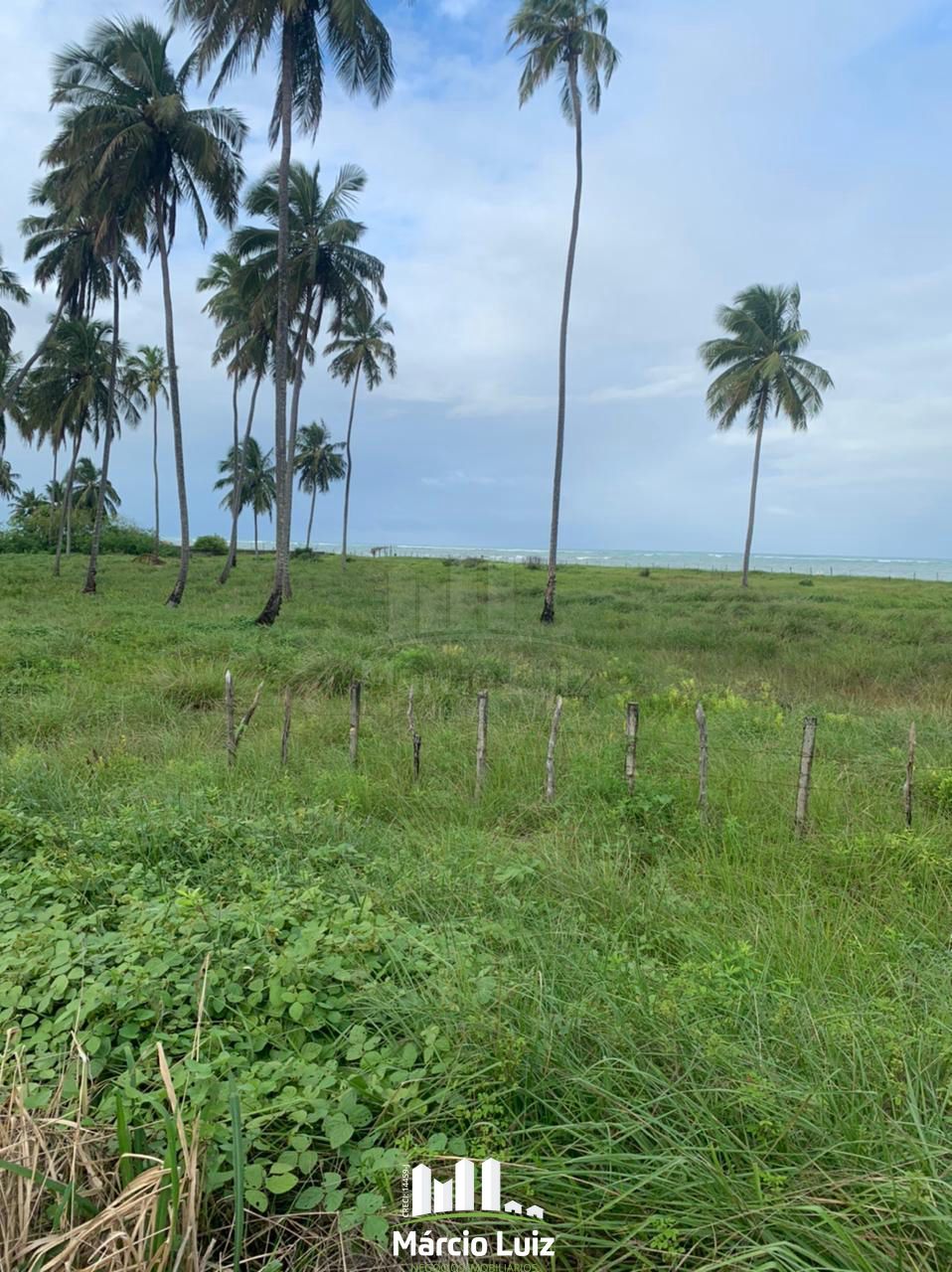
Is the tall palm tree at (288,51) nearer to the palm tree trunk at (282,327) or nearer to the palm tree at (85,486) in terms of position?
the palm tree trunk at (282,327)

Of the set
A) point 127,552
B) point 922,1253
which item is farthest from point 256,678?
point 127,552

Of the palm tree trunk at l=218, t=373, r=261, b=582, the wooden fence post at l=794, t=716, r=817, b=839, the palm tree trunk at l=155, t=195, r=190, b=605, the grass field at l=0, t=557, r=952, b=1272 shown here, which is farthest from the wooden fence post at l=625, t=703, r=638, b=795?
the palm tree trunk at l=218, t=373, r=261, b=582

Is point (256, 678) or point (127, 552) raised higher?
point (127, 552)

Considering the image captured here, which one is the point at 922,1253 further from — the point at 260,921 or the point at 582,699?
the point at 582,699

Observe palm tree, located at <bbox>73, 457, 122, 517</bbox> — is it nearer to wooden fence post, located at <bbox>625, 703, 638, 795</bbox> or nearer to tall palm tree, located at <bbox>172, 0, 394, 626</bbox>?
tall palm tree, located at <bbox>172, 0, 394, 626</bbox>

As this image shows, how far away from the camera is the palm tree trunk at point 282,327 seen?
13430mm

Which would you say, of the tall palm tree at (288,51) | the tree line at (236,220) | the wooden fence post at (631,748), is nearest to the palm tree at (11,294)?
the tree line at (236,220)

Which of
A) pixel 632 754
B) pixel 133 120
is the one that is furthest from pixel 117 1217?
pixel 133 120

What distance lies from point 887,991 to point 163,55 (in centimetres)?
2110

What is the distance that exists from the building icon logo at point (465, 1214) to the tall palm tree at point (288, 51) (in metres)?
13.0

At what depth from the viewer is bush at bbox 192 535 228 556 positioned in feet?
138

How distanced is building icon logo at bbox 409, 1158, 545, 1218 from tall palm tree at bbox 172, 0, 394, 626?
513 inches

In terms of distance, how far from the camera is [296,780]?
482cm

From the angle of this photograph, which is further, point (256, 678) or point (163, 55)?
point (163, 55)
